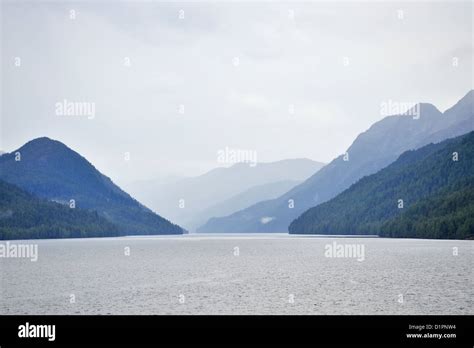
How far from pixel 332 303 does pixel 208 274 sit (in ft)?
178

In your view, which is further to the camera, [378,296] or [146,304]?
[378,296]
